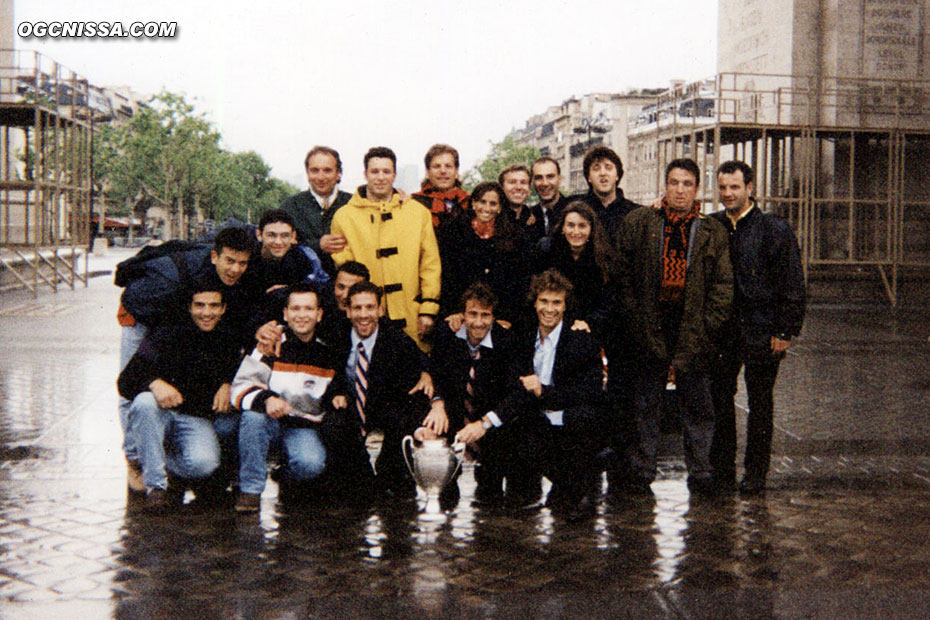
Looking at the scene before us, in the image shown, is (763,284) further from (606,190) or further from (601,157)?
(601,157)

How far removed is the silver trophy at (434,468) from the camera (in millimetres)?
6137

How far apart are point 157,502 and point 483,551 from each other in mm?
1899

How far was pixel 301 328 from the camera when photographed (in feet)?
21.2

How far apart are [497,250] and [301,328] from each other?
4.47ft

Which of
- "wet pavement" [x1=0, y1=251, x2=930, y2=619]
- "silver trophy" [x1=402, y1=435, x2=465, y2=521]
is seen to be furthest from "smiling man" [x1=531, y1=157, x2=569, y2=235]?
"silver trophy" [x1=402, y1=435, x2=465, y2=521]

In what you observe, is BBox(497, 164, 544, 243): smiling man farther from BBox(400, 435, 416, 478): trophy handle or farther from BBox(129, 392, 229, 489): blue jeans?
BBox(129, 392, 229, 489): blue jeans

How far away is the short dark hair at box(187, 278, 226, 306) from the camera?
6.49 m

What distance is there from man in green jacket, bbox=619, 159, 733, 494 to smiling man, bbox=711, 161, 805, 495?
0.48 feet

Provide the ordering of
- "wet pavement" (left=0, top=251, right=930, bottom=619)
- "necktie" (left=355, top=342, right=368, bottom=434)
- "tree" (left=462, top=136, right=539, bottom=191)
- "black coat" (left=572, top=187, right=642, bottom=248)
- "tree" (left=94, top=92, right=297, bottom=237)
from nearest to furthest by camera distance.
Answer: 1. "wet pavement" (left=0, top=251, right=930, bottom=619)
2. "necktie" (left=355, top=342, right=368, bottom=434)
3. "black coat" (left=572, top=187, right=642, bottom=248)
4. "tree" (left=94, top=92, right=297, bottom=237)
5. "tree" (left=462, top=136, right=539, bottom=191)

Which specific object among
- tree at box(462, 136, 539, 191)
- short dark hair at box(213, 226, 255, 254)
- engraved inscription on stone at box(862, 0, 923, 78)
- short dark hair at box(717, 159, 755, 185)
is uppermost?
tree at box(462, 136, 539, 191)

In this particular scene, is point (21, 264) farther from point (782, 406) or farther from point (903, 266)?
point (782, 406)

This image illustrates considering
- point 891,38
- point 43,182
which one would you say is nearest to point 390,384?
point 891,38

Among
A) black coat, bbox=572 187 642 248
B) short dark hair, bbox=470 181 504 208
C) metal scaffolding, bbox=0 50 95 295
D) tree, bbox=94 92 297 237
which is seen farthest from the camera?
tree, bbox=94 92 297 237

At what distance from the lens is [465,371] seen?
6.77 m
